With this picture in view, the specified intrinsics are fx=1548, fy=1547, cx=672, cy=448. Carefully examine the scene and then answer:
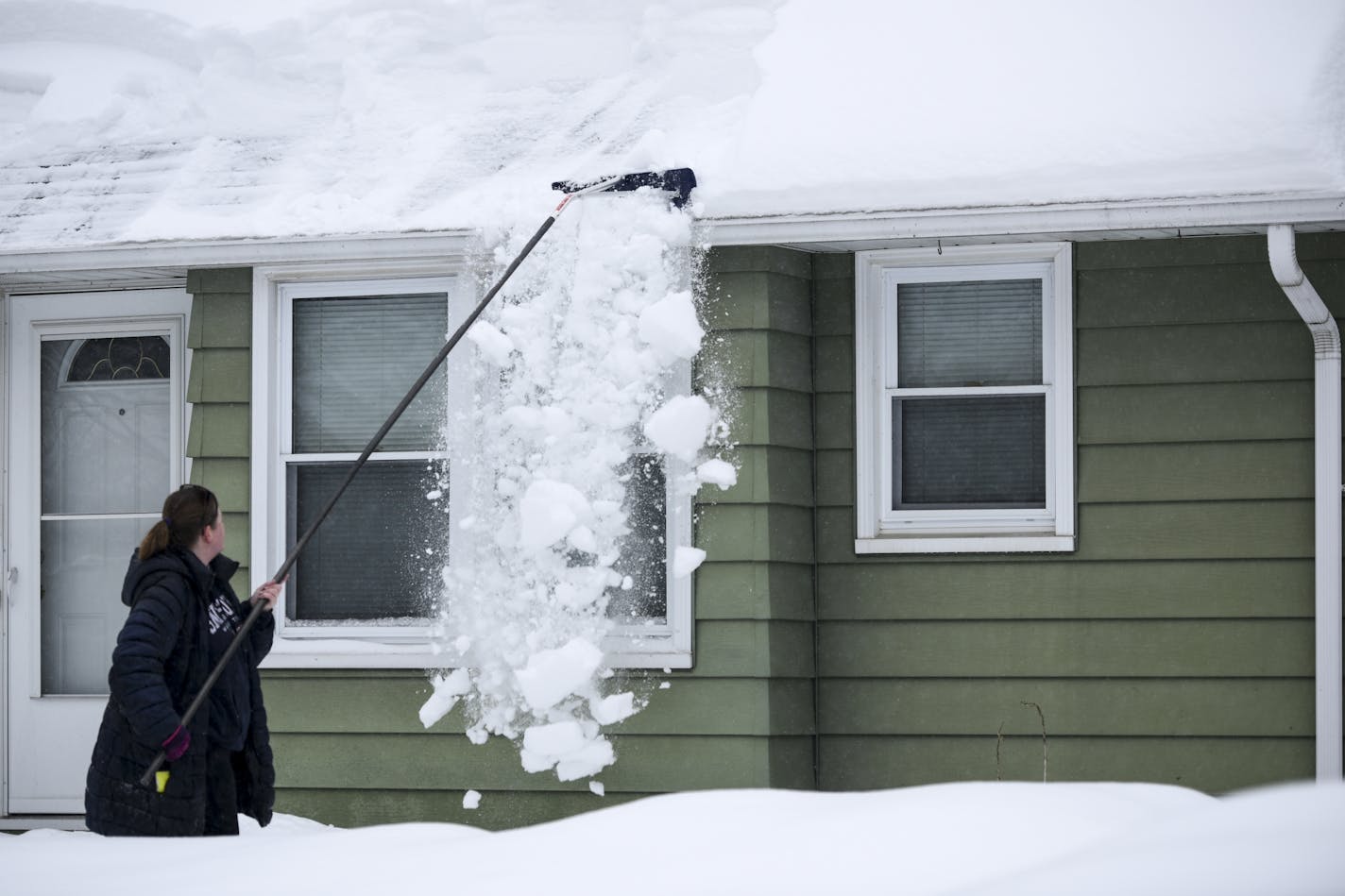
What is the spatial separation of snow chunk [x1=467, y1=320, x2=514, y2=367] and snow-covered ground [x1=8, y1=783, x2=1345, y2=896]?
A: 313cm

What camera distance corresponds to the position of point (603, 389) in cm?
562

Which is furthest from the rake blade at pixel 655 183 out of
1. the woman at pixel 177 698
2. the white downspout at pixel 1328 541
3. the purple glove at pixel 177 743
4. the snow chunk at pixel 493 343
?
the purple glove at pixel 177 743

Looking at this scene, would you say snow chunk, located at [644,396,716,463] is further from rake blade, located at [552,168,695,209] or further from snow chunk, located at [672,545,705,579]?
rake blade, located at [552,168,695,209]

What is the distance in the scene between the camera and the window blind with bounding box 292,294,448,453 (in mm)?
6055

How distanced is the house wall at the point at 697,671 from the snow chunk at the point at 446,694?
69 millimetres

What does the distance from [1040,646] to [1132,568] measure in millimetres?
444

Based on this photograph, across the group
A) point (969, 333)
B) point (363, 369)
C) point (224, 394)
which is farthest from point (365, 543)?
point (969, 333)

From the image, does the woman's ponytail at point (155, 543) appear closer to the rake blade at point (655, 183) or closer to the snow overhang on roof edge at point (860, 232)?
the snow overhang on roof edge at point (860, 232)

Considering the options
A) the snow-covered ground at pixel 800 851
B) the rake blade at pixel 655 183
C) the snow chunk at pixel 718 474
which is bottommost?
the snow-covered ground at pixel 800 851

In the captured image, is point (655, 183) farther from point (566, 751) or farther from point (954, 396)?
point (566, 751)

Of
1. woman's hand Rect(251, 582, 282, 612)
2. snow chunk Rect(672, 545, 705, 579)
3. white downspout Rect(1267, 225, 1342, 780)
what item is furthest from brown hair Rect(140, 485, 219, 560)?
white downspout Rect(1267, 225, 1342, 780)

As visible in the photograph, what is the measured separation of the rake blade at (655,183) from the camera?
5504 millimetres

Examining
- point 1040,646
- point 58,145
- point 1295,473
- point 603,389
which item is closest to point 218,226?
point 58,145

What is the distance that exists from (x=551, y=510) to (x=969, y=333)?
175 cm
